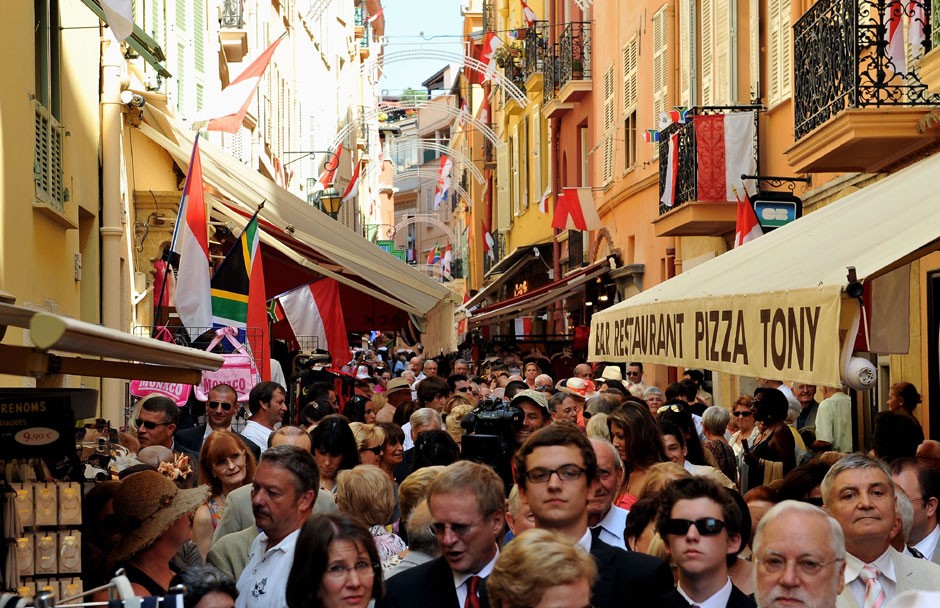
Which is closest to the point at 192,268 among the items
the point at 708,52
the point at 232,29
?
the point at 708,52

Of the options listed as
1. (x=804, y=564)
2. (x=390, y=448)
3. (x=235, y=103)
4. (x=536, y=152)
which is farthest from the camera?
(x=536, y=152)

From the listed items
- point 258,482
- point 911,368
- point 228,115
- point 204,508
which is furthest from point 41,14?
point 911,368

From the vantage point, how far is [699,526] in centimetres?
528

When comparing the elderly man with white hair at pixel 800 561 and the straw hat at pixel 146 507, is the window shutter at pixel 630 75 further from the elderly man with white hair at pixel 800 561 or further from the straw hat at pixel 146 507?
the elderly man with white hair at pixel 800 561

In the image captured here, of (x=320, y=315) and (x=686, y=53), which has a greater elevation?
(x=686, y=53)

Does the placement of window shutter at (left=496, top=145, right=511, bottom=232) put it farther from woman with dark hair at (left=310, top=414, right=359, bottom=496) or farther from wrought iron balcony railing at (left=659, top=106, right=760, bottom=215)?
woman with dark hair at (left=310, top=414, right=359, bottom=496)

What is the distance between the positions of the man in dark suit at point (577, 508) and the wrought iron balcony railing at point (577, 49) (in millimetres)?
26973

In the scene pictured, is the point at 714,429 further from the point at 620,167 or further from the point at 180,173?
the point at 620,167

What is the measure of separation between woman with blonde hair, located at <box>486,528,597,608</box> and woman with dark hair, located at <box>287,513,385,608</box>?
2.60ft

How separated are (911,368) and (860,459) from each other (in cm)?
815

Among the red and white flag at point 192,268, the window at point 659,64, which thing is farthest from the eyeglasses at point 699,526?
the window at point 659,64

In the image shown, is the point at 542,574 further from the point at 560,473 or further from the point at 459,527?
the point at 560,473

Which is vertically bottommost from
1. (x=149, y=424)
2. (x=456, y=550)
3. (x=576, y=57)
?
(x=456, y=550)

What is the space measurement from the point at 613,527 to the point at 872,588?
4.62 feet
